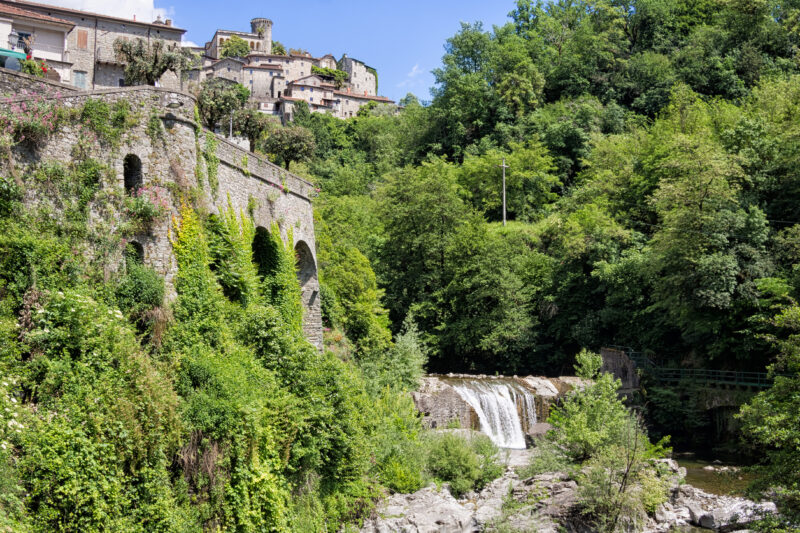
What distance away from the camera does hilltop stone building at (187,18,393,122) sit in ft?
312

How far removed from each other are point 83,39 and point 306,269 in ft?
107

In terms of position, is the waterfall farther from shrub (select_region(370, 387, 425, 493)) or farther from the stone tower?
the stone tower

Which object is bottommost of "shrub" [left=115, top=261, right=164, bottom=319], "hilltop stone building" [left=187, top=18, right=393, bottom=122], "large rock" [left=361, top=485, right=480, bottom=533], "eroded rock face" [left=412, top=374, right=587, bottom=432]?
"large rock" [left=361, top=485, right=480, bottom=533]

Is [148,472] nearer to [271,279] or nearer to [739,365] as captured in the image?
[271,279]

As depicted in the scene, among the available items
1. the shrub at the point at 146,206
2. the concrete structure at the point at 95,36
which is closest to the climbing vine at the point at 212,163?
the shrub at the point at 146,206

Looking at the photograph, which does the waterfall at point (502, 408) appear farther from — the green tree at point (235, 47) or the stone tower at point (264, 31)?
the stone tower at point (264, 31)

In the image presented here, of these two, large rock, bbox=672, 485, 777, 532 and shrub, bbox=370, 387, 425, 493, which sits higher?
shrub, bbox=370, 387, 425, 493

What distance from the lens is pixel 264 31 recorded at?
110 meters

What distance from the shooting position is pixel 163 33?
5050 cm

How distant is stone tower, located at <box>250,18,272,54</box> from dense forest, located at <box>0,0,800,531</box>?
5394cm

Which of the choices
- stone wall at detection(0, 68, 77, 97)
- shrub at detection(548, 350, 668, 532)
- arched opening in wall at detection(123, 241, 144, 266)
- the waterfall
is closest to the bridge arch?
arched opening in wall at detection(123, 241, 144, 266)

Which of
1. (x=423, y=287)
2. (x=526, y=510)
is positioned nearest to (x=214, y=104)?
(x=423, y=287)

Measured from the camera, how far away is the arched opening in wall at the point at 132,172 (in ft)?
42.9

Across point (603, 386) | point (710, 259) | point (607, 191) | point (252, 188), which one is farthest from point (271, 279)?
point (607, 191)
